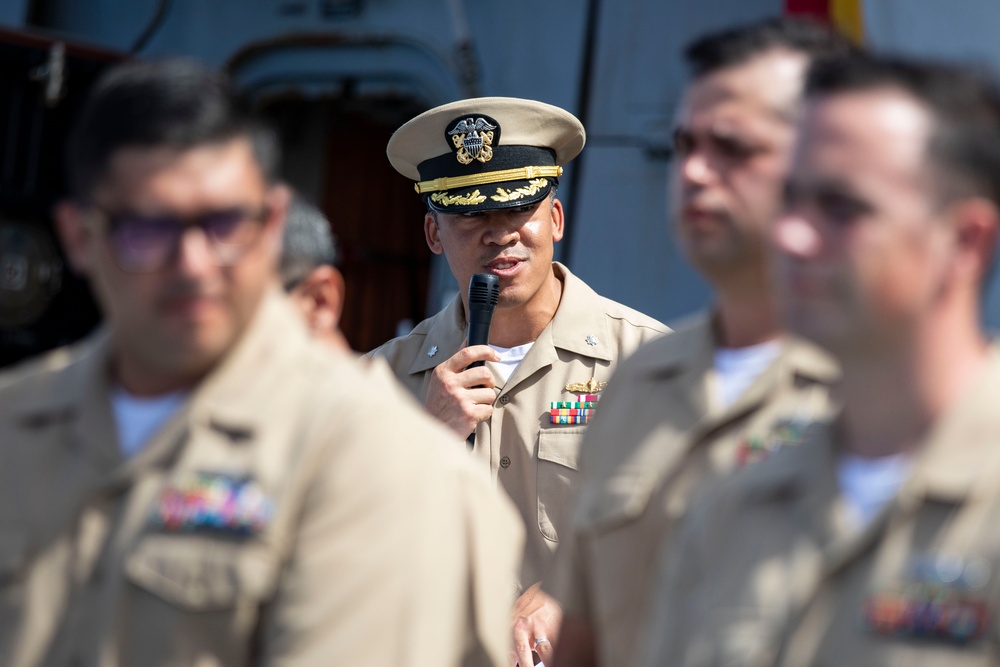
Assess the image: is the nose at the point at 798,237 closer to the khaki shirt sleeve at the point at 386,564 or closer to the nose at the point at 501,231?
the khaki shirt sleeve at the point at 386,564

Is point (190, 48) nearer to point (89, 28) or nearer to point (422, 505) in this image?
point (89, 28)

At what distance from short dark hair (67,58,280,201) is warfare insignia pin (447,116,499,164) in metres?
1.77

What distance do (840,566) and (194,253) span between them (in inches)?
35.8

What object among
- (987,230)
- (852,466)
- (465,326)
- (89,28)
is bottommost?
(89,28)

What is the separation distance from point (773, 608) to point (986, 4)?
4.58 meters

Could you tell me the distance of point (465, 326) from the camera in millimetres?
3844

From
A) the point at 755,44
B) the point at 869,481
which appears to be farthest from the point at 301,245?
the point at 869,481

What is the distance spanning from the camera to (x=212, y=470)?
1.89 metres

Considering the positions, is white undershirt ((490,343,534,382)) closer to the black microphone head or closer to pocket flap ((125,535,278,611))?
the black microphone head

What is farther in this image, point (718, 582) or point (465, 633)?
point (465, 633)

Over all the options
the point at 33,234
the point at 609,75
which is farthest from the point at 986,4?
the point at 33,234

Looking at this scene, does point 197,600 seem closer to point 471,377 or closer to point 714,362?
point 714,362

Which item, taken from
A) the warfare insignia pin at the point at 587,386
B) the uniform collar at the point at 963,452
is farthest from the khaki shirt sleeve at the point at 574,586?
the warfare insignia pin at the point at 587,386

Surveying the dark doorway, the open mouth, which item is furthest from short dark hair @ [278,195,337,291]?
the dark doorway
